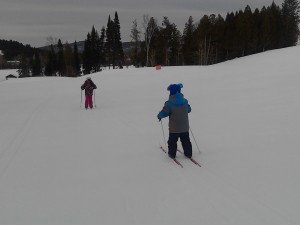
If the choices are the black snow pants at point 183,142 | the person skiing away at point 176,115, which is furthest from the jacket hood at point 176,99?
the black snow pants at point 183,142

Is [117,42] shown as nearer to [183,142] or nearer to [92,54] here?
[92,54]

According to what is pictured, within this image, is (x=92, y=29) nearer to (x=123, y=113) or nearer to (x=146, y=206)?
(x=123, y=113)

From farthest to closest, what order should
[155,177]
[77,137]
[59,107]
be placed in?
[59,107] < [77,137] < [155,177]

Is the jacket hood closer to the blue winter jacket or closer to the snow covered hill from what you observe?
the blue winter jacket

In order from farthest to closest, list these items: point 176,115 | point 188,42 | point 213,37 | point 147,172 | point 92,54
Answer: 1. point 92,54
2. point 188,42
3. point 213,37
4. point 176,115
5. point 147,172

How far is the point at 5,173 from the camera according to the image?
22.3ft

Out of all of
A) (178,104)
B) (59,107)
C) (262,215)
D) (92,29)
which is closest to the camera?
(262,215)

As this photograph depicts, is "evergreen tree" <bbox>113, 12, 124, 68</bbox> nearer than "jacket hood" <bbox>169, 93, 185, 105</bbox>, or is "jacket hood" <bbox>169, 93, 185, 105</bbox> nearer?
"jacket hood" <bbox>169, 93, 185, 105</bbox>

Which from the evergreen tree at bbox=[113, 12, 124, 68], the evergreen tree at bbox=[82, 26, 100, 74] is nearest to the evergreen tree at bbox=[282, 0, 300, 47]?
the evergreen tree at bbox=[113, 12, 124, 68]

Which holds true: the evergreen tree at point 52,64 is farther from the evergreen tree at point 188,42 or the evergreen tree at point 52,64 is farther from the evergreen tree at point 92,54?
the evergreen tree at point 188,42

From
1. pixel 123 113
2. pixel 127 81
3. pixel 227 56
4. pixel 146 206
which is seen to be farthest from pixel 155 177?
pixel 227 56

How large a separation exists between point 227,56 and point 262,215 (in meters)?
61.9

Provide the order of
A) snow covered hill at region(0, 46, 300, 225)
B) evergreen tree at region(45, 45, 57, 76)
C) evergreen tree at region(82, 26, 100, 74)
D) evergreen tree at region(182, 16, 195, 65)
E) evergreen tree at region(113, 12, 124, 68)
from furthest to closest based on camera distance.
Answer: evergreen tree at region(45, 45, 57, 76), evergreen tree at region(82, 26, 100, 74), evergreen tree at region(113, 12, 124, 68), evergreen tree at region(182, 16, 195, 65), snow covered hill at region(0, 46, 300, 225)

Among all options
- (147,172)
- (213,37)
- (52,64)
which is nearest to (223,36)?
(213,37)
